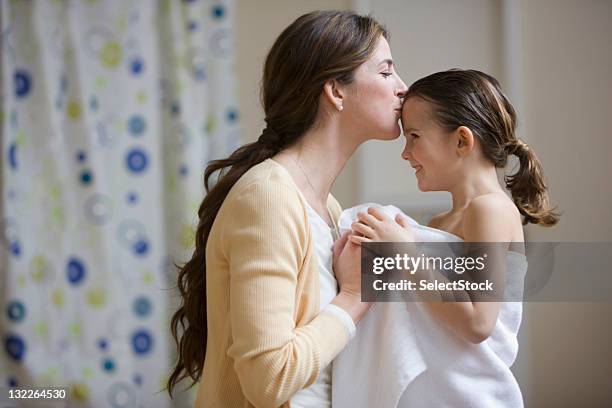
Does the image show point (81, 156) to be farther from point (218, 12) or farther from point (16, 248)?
point (218, 12)

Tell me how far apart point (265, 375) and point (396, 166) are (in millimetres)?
1407

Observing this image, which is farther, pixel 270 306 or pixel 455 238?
pixel 455 238

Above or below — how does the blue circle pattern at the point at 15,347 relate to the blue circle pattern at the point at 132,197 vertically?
below

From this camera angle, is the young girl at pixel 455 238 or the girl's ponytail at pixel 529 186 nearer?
the young girl at pixel 455 238

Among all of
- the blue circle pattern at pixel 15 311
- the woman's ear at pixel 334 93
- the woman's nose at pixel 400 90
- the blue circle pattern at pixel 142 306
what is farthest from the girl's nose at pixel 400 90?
the blue circle pattern at pixel 15 311

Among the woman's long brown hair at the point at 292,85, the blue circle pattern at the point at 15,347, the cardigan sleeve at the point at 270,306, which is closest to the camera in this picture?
the cardigan sleeve at the point at 270,306

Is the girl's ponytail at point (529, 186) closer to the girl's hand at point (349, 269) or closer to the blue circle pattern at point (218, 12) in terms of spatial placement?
the girl's hand at point (349, 269)

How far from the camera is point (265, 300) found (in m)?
0.92

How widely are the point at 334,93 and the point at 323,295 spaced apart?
0.35 metres

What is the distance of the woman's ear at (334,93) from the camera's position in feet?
3.64

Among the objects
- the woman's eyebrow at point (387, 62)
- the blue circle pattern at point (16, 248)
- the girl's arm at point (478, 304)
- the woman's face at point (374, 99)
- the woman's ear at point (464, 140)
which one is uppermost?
the woman's eyebrow at point (387, 62)

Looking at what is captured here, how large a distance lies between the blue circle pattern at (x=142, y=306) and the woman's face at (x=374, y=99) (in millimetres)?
1385

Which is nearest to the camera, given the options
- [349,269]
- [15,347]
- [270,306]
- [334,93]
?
[270,306]

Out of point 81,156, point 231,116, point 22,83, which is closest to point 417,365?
point 231,116
